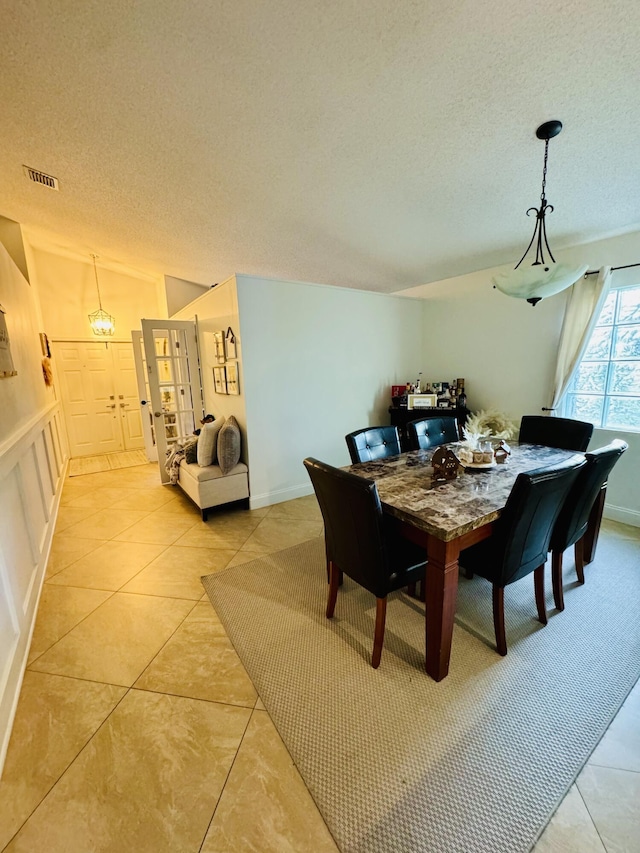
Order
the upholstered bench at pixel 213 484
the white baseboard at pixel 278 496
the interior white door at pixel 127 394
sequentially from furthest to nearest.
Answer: the interior white door at pixel 127 394 → the white baseboard at pixel 278 496 → the upholstered bench at pixel 213 484

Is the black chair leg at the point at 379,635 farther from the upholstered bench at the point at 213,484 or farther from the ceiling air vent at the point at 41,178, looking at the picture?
the ceiling air vent at the point at 41,178

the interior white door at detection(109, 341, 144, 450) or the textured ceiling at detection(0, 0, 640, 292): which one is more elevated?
the textured ceiling at detection(0, 0, 640, 292)

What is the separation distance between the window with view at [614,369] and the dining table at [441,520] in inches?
74.5

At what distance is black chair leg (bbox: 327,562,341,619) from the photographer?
184 cm

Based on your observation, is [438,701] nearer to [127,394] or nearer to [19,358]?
[19,358]

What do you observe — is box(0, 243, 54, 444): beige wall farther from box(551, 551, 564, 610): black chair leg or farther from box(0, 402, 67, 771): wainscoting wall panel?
box(551, 551, 564, 610): black chair leg

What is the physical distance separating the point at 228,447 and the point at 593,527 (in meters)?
3.00

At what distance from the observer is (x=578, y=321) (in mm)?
3023

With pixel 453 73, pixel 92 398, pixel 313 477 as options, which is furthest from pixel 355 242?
pixel 92 398

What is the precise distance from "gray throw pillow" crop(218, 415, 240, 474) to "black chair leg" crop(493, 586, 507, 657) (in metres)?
2.44

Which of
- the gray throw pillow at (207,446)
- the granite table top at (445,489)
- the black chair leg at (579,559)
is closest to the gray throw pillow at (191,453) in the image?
the gray throw pillow at (207,446)

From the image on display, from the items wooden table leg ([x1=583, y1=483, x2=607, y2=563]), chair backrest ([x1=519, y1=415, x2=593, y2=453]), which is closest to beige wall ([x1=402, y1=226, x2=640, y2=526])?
chair backrest ([x1=519, y1=415, x2=593, y2=453])

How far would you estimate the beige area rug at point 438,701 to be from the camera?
106cm

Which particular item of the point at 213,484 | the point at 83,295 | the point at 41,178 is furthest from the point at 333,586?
the point at 83,295
